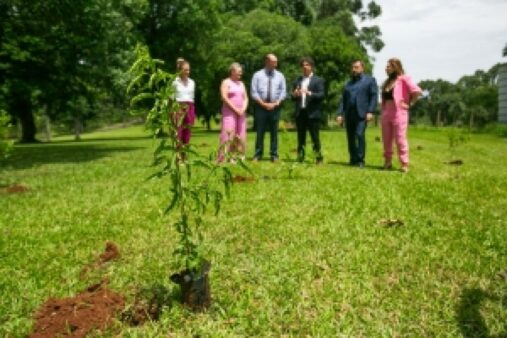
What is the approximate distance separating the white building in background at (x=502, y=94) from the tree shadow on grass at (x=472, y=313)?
1938 inches

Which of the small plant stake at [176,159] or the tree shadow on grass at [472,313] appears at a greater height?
the small plant stake at [176,159]

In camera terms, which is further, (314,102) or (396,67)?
(314,102)

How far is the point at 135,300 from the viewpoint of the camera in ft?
13.0

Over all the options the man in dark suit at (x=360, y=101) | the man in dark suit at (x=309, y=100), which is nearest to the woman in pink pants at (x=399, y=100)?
the man in dark suit at (x=360, y=101)

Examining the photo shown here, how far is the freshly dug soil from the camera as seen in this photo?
11.5ft

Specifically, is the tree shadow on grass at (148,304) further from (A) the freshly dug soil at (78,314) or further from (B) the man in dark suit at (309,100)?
(B) the man in dark suit at (309,100)

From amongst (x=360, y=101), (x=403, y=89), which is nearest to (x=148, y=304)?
(x=403, y=89)

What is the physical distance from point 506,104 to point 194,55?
3196cm

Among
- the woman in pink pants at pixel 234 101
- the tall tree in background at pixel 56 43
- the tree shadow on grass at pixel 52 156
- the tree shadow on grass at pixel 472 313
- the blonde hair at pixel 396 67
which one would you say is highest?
the tall tree in background at pixel 56 43

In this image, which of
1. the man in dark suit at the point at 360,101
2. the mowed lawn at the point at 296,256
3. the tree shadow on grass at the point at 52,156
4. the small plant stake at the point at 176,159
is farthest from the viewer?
the tree shadow on grass at the point at 52,156

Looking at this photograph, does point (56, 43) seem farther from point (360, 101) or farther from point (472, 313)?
point (472, 313)

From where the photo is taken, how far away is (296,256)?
4.95 meters

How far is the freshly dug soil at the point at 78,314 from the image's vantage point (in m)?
3.50

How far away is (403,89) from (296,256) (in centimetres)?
718
